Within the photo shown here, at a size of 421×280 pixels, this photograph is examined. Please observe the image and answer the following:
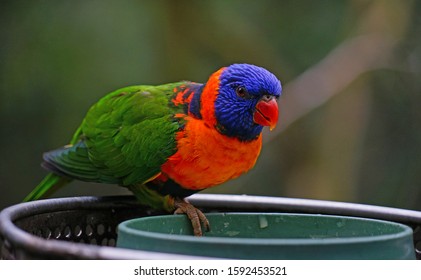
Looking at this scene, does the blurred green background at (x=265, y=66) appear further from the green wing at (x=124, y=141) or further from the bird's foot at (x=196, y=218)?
the bird's foot at (x=196, y=218)

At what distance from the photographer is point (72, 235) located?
5.59ft

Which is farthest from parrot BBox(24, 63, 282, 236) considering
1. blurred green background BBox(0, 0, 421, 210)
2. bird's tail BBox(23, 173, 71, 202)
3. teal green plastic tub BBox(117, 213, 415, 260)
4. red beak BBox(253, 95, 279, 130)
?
blurred green background BBox(0, 0, 421, 210)

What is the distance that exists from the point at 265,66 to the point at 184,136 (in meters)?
2.90

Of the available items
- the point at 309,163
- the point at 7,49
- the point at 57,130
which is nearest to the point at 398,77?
the point at 309,163

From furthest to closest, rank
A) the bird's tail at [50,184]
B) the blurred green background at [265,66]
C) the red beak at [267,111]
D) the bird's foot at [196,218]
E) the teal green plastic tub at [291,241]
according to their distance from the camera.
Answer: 1. the blurred green background at [265,66]
2. the bird's tail at [50,184]
3. the red beak at [267,111]
4. the bird's foot at [196,218]
5. the teal green plastic tub at [291,241]

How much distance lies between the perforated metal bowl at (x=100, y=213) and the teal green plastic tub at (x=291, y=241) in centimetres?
20

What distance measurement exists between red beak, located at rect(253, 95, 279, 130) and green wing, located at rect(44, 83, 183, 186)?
262mm

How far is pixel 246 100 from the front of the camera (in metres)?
1.93

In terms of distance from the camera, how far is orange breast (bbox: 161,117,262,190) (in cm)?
192

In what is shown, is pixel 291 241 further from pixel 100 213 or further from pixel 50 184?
pixel 50 184

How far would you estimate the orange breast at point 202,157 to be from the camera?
192 centimetres

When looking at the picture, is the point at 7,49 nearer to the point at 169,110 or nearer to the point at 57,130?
the point at 57,130

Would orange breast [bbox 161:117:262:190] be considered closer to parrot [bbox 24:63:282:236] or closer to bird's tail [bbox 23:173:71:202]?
parrot [bbox 24:63:282:236]

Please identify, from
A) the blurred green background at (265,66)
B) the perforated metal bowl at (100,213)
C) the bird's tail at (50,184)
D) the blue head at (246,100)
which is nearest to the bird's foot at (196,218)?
the perforated metal bowl at (100,213)
